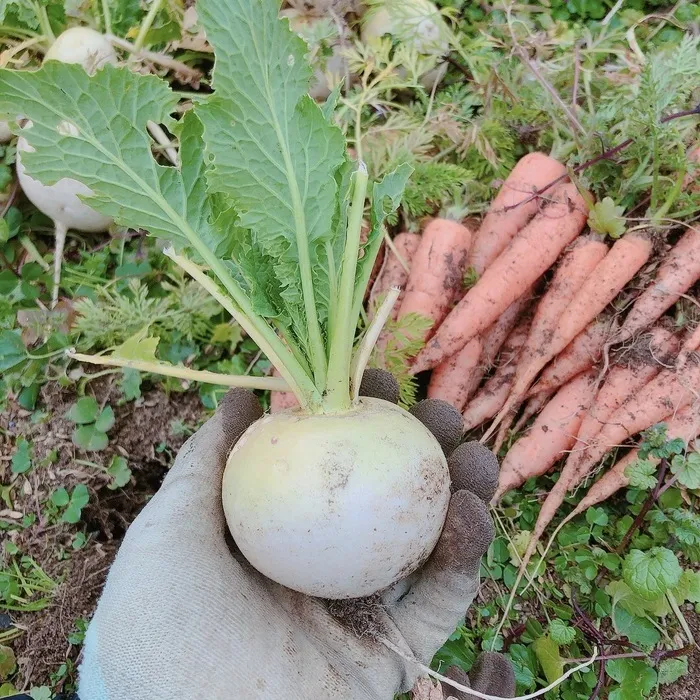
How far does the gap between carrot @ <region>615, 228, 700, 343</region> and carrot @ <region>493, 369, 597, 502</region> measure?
0.22 metres

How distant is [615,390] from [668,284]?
0.39 meters

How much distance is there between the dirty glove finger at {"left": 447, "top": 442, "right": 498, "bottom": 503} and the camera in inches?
64.8

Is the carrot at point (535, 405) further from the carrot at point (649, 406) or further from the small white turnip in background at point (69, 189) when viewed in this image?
the small white turnip in background at point (69, 189)

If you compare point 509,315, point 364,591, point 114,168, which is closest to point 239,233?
point 114,168

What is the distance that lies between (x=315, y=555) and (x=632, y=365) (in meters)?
1.33

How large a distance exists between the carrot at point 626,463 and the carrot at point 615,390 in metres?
0.06

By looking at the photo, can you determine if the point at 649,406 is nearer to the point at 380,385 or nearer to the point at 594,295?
the point at 594,295

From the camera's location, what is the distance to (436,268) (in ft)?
7.18

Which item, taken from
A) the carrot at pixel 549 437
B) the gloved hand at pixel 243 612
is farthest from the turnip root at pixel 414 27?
the gloved hand at pixel 243 612

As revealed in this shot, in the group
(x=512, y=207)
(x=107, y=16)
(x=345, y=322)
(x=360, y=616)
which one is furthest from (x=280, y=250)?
(x=107, y=16)

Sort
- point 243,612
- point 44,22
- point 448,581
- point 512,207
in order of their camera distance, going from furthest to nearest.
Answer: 1. point 44,22
2. point 512,207
3. point 448,581
4. point 243,612

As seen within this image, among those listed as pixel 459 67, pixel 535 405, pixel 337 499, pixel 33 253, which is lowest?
pixel 33 253

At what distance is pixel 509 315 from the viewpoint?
233cm

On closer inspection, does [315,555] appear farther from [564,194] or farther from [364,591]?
[564,194]
